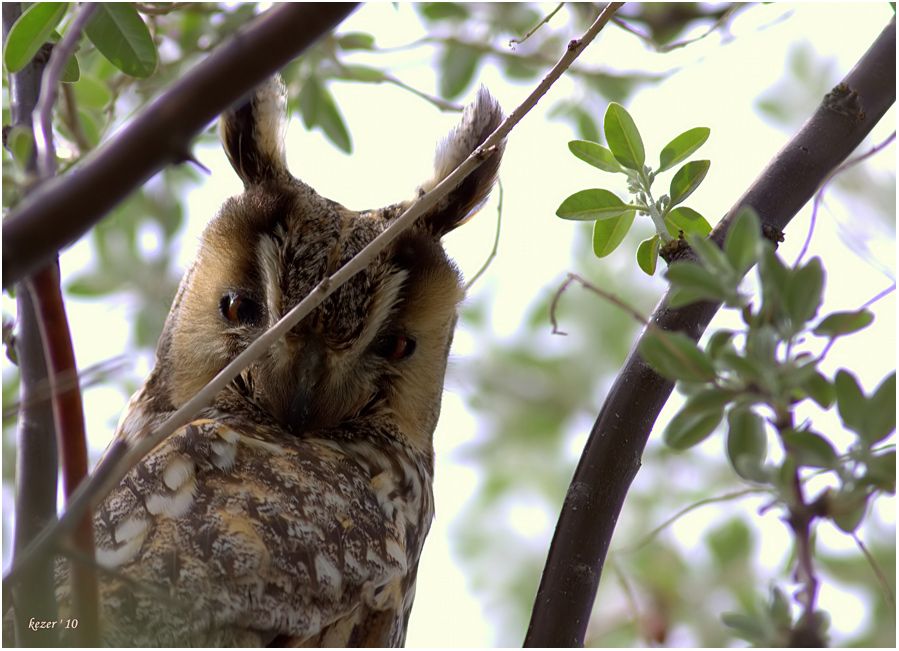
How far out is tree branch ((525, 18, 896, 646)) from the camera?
1.67 meters

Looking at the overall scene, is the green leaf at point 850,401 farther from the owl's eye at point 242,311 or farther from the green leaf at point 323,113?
the green leaf at point 323,113

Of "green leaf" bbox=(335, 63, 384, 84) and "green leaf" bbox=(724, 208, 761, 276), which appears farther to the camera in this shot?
"green leaf" bbox=(335, 63, 384, 84)

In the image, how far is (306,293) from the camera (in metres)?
2.05

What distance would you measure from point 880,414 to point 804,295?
0.42 feet

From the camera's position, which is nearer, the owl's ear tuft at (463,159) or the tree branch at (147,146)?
the tree branch at (147,146)

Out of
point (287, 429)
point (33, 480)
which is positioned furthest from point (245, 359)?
point (287, 429)

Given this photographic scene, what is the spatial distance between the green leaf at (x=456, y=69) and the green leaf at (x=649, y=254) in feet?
5.56

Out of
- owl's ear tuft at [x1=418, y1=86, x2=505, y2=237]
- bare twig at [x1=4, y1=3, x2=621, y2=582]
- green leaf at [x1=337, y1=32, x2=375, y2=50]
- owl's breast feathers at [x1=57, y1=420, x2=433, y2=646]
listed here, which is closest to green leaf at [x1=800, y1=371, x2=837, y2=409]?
bare twig at [x1=4, y1=3, x2=621, y2=582]

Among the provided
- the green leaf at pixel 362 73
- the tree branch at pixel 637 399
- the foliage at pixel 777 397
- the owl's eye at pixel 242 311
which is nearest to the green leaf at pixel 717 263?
the foliage at pixel 777 397

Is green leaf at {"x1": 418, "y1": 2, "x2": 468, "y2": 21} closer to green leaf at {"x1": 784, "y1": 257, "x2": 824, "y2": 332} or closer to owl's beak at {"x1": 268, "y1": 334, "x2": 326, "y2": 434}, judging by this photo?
owl's beak at {"x1": 268, "y1": 334, "x2": 326, "y2": 434}

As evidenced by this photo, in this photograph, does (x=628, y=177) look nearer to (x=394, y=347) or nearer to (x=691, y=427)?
(x=691, y=427)

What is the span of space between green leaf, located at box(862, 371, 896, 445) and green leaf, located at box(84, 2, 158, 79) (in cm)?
128

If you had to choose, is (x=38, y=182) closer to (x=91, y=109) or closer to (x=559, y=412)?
(x=91, y=109)

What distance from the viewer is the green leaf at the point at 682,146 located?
5.34 feet
